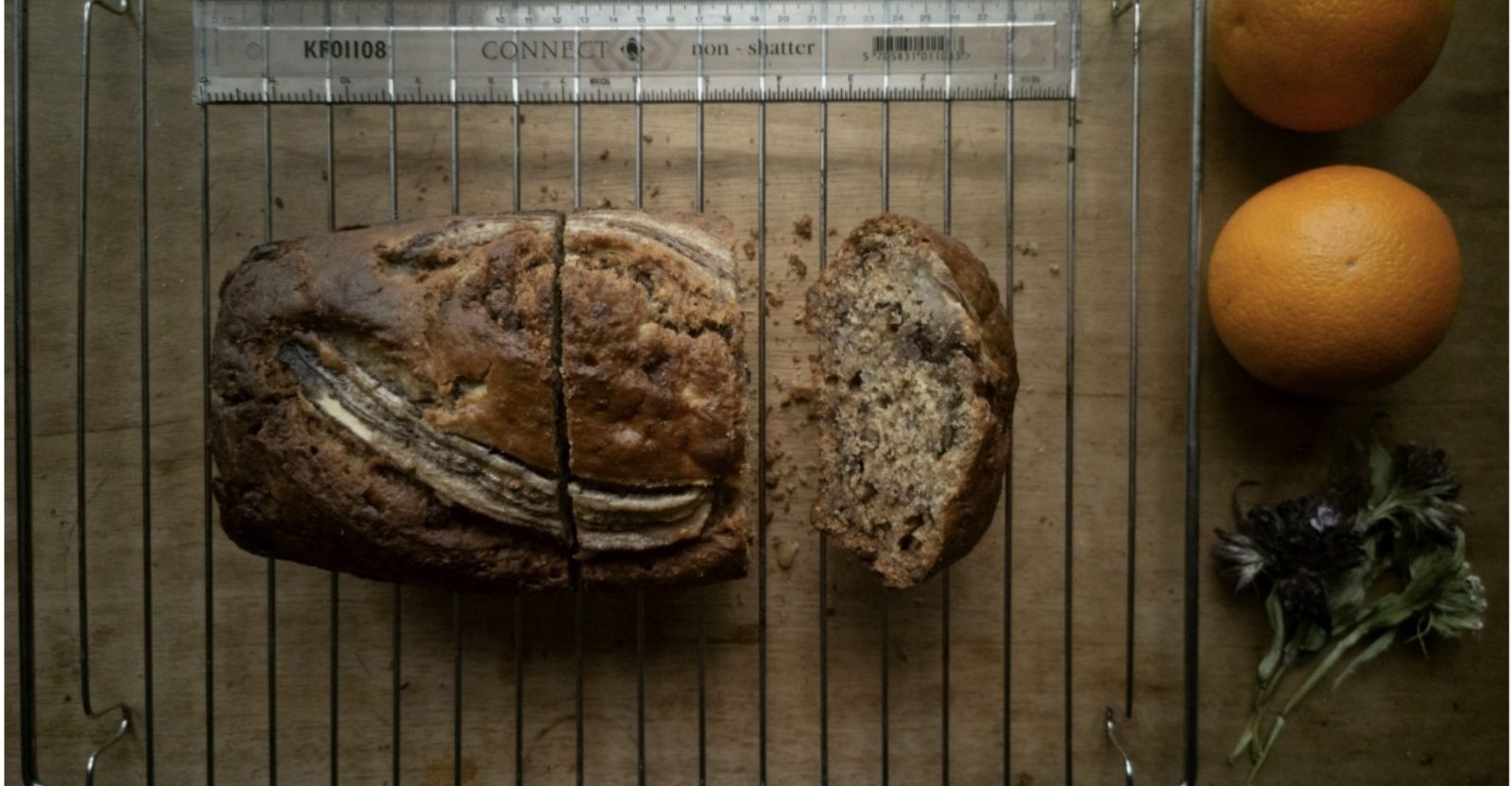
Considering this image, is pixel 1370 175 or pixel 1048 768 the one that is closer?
pixel 1370 175

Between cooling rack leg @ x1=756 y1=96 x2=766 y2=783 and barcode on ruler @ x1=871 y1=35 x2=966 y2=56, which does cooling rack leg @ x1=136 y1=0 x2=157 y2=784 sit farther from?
barcode on ruler @ x1=871 y1=35 x2=966 y2=56

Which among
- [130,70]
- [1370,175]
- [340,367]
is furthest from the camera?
[130,70]

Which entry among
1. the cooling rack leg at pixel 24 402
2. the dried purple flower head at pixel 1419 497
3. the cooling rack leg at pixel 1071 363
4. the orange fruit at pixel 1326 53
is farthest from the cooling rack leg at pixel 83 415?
the dried purple flower head at pixel 1419 497

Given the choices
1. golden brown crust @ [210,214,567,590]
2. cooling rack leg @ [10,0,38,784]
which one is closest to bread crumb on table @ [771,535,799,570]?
golden brown crust @ [210,214,567,590]

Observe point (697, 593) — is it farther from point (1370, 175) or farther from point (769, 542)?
point (1370, 175)

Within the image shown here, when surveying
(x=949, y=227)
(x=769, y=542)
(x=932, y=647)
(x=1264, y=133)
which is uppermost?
(x=1264, y=133)

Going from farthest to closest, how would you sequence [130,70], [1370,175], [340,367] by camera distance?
[130,70], [1370,175], [340,367]

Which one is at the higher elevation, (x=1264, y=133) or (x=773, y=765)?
(x=1264, y=133)

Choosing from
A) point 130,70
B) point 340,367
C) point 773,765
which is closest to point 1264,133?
point 773,765

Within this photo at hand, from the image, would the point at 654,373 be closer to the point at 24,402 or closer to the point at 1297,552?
the point at 24,402
